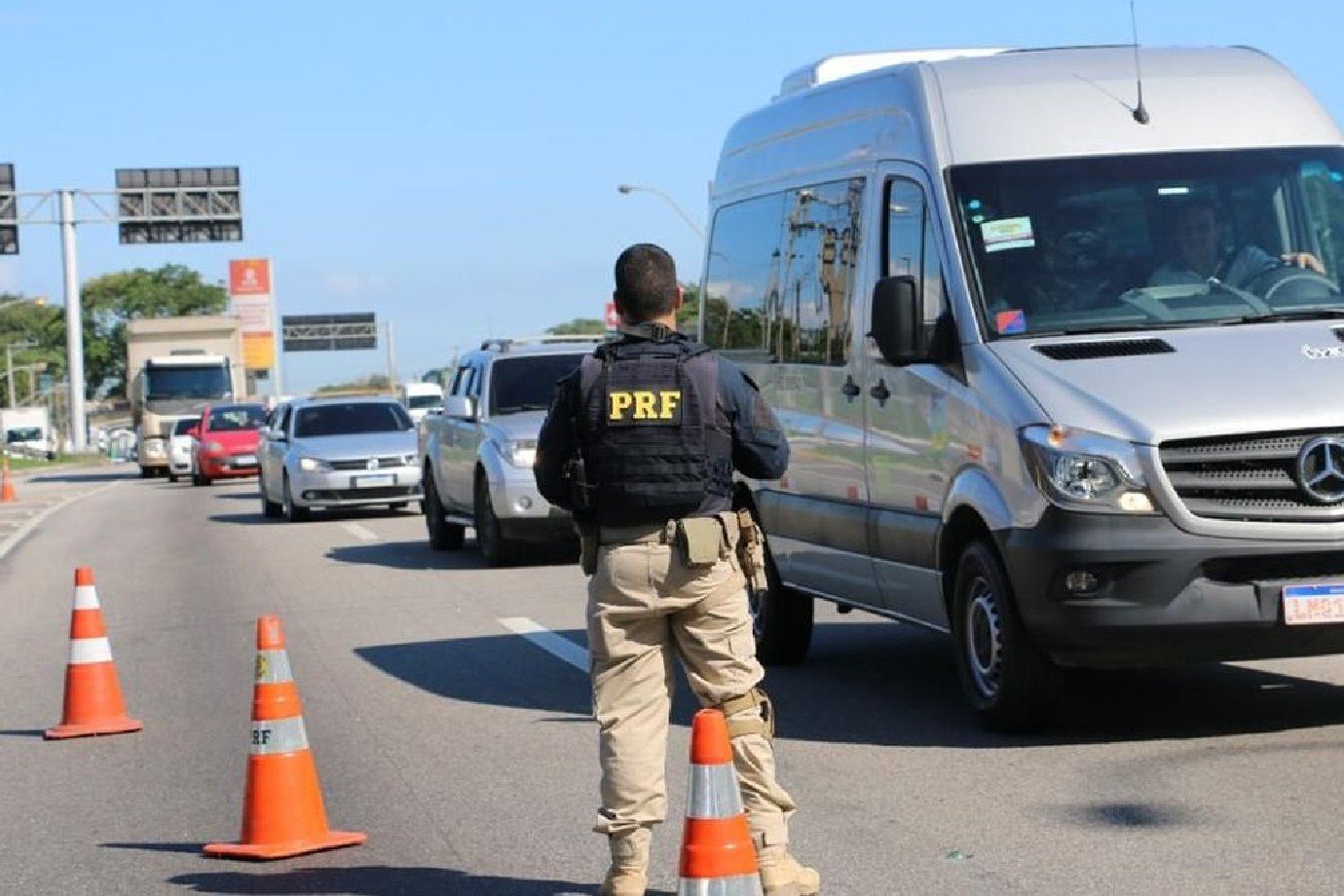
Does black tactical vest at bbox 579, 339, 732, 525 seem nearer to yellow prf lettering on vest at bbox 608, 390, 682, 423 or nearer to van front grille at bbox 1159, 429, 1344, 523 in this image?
yellow prf lettering on vest at bbox 608, 390, 682, 423

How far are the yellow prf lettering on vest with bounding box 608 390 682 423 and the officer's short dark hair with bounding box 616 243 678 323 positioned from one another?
9.0 inches

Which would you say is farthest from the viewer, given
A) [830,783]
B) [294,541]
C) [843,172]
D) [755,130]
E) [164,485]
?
[164,485]

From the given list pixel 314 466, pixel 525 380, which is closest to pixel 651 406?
pixel 525 380

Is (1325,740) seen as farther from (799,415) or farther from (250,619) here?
(250,619)

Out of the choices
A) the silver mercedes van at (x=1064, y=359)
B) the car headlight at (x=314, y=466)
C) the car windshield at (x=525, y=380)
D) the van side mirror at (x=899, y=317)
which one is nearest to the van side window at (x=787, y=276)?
the silver mercedes van at (x=1064, y=359)

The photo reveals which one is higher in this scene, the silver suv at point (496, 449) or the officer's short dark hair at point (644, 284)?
the officer's short dark hair at point (644, 284)

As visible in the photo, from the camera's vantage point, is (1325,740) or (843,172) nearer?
(1325,740)

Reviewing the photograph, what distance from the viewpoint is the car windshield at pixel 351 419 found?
1168 inches

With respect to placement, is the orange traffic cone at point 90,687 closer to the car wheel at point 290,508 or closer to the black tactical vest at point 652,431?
the black tactical vest at point 652,431

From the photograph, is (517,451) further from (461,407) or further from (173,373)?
(173,373)

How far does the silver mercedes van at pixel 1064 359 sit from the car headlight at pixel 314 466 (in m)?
17.4

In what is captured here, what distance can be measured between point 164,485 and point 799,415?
136ft

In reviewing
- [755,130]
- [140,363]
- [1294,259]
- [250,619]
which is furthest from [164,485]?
[1294,259]

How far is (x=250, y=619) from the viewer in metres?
16.7
